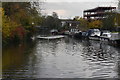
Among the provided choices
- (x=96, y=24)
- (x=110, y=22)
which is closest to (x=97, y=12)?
(x=96, y=24)

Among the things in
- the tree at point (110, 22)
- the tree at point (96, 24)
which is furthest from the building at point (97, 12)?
the tree at point (110, 22)

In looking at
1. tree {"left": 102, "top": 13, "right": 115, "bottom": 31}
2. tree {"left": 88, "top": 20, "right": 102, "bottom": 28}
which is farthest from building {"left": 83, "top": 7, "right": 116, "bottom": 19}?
tree {"left": 102, "top": 13, "right": 115, "bottom": 31}

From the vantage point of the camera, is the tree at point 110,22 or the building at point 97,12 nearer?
the tree at point 110,22

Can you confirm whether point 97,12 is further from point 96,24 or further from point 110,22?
point 110,22

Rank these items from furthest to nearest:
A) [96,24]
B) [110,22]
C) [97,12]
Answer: [97,12] → [96,24] → [110,22]

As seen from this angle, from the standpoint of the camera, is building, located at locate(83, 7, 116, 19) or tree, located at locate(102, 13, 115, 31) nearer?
tree, located at locate(102, 13, 115, 31)

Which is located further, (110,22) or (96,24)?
(96,24)

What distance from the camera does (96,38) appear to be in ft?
226

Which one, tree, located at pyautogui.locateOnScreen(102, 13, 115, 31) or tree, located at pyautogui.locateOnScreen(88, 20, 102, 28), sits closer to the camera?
tree, located at pyautogui.locateOnScreen(102, 13, 115, 31)

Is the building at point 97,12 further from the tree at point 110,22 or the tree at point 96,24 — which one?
the tree at point 110,22

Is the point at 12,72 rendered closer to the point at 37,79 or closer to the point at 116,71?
the point at 37,79

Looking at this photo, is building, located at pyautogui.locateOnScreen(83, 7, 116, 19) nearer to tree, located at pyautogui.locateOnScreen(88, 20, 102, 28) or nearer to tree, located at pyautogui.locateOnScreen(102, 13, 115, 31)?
tree, located at pyautogui.locateOnScreen(88, 20, 102, 28)

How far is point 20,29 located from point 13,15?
6782mm

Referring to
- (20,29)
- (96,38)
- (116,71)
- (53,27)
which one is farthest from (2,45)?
(53,27)
